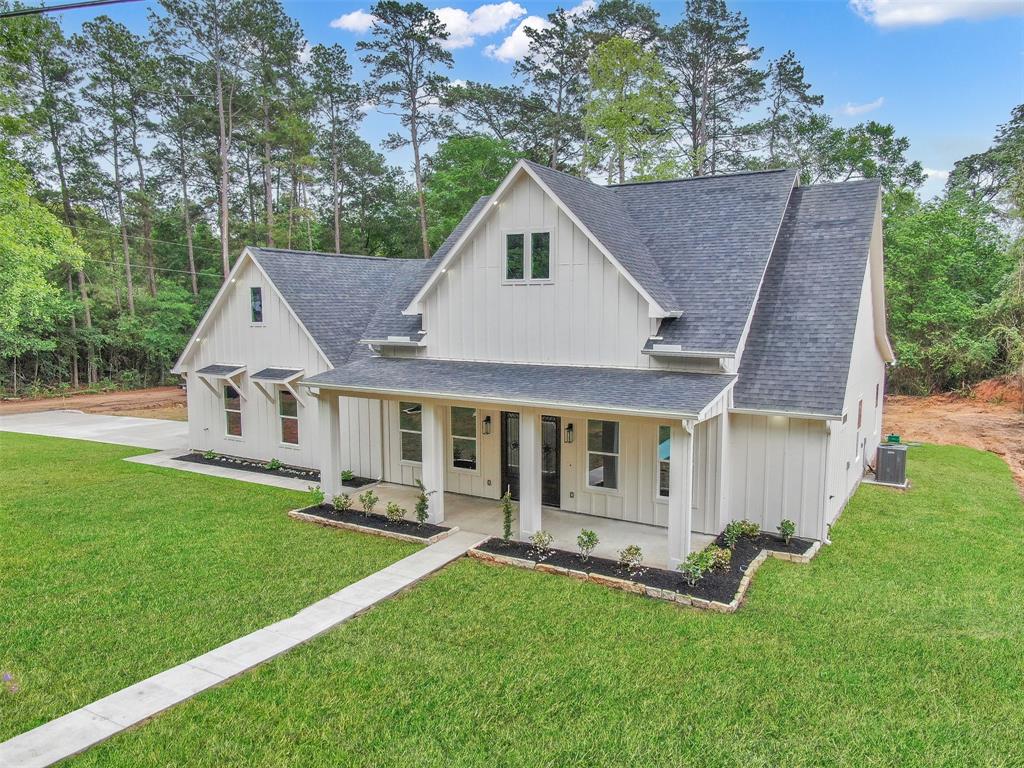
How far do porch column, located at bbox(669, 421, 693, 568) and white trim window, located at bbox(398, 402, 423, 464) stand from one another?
623 centimetres

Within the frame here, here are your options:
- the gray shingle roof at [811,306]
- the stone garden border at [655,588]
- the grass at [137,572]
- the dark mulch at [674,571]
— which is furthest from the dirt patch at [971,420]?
the grass at [137,572]

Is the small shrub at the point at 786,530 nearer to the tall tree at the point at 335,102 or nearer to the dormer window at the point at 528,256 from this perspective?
the dormer window at the point at 528,256

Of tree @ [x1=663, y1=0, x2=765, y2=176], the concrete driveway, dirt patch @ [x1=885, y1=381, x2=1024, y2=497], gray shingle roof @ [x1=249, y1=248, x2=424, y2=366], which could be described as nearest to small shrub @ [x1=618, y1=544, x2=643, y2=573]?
gray shingle roof @ [x1=249, y1=248, x2=424, y2=366]

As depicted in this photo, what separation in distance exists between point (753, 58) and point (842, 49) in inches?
→ 710

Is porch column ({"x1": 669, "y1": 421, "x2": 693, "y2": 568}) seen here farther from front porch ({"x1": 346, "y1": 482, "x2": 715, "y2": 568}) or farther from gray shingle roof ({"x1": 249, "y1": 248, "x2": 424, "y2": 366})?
gray shingle roof ({"x1": 249, "y1": 248, "x2": 424, "y2": 366})

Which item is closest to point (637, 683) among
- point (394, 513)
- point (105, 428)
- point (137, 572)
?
point (394, 513)

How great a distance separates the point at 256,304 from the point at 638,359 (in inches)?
387

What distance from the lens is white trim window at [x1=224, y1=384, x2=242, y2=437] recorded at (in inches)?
635

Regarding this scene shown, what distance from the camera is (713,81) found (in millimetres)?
32219

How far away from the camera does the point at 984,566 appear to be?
8.80 meters

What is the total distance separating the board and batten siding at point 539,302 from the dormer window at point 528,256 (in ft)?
0.32

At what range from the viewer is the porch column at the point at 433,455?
10.5 meters

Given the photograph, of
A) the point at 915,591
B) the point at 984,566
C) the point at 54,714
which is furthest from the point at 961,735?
the point at 54,714

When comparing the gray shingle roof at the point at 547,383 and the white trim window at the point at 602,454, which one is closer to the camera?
the gray shingle roof at the point at 547,383
